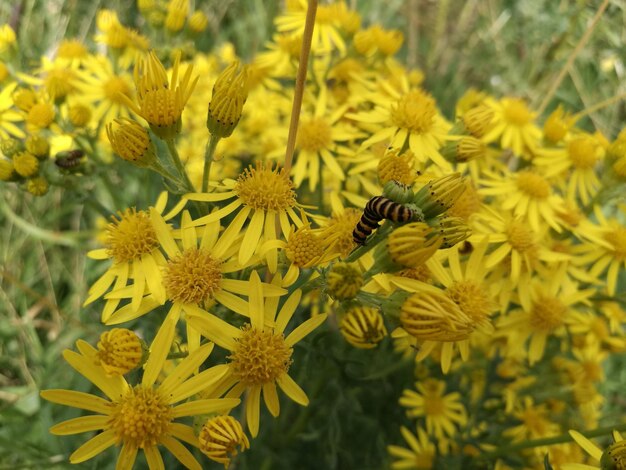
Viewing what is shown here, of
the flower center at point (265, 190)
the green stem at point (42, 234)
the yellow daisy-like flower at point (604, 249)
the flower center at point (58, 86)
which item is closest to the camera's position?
the flower center at point (265, 190)

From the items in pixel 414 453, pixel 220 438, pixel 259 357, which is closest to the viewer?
pixel 220 438

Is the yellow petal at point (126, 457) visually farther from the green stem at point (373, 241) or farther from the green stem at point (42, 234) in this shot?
the green stem at point (42, 234)

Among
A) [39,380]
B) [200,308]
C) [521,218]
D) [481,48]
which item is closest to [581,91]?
[481,48]

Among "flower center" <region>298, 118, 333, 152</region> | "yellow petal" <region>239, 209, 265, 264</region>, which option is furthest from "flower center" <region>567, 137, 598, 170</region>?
"yellow petal" <region>239, 209, 265, 264</region>

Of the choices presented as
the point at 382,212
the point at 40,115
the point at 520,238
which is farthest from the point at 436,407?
the point at 40,115

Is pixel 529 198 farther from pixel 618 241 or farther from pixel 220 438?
pixel 220 438

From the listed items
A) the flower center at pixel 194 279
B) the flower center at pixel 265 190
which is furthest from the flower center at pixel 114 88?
the flower center at pixel 194 279

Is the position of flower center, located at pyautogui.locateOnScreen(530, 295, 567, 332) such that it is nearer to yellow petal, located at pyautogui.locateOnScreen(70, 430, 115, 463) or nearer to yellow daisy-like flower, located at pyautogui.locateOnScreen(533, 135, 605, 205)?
yellow daisy-like flower, located at pyautogui.locateOnScreen(533, 135, 605, 205)
